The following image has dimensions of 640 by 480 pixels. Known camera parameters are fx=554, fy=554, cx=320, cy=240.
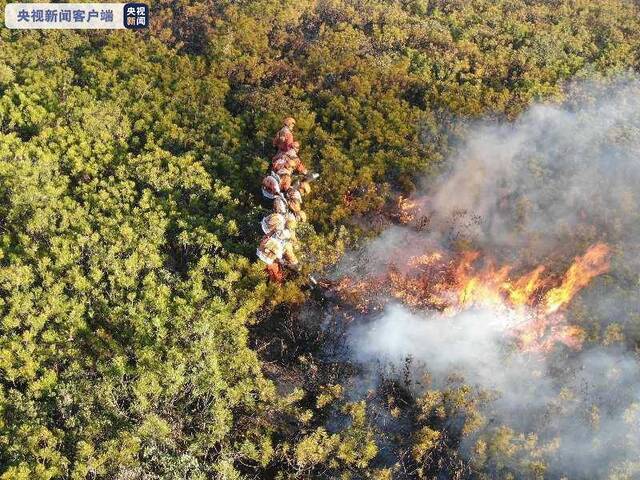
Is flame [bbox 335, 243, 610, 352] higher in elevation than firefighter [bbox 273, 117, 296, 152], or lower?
lower

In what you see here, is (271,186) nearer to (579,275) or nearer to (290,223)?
(290,223)

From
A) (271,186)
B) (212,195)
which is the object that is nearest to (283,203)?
(271,186)

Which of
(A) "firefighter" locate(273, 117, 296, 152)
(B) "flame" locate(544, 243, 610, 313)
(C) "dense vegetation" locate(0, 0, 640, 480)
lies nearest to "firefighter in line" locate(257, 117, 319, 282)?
(A) "firefighter" locate(273, 117, 296, 152)

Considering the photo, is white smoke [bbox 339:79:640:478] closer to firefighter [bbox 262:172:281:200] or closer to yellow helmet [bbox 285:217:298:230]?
yellow helmet [bbox 285:217:298:230]

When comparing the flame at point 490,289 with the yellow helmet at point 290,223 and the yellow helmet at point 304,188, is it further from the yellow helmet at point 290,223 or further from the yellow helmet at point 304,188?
the yellow helmet at point 304,188

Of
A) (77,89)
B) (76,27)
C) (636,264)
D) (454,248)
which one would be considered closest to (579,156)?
(636,264)
